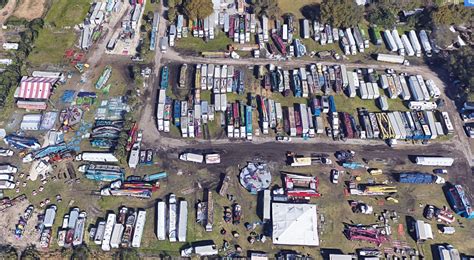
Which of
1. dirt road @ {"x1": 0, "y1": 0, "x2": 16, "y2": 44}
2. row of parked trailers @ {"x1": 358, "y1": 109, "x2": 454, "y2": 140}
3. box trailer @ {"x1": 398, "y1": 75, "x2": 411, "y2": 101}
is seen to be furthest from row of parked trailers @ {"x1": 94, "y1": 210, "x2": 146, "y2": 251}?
box trailer @ {"x1": 398, "y1": 75, "x2": 411, "y2": 101}

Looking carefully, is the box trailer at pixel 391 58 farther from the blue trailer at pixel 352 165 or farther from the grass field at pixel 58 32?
the grass field at pixel 58 32

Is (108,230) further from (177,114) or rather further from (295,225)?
(295,225)

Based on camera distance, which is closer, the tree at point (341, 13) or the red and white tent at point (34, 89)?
the red and white tent at point (34, 89)

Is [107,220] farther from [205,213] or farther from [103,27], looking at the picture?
[103,27]

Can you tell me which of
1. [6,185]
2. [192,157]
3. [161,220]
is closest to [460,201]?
[192,157]

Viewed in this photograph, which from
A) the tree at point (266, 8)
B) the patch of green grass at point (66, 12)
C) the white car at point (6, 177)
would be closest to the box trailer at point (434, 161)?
the tree at point (266, 8)

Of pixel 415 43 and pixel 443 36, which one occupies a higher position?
pixel 415 43

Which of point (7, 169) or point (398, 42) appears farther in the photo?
point (398, 42)

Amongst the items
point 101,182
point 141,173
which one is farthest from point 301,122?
point 101,182
